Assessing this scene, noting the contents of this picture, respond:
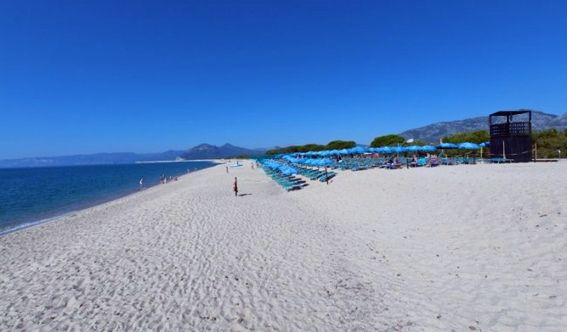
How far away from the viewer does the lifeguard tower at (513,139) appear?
21500mm

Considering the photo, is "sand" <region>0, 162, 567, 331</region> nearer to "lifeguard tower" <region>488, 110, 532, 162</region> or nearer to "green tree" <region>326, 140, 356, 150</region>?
"lifeguard tower" <region>488, 110, 532, 162</region>

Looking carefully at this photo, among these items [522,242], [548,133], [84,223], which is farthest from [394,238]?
[548,133]

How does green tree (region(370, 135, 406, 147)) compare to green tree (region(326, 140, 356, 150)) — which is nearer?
green tree (region(370, 135, 406, 147))

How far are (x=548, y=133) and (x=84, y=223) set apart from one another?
42571mm

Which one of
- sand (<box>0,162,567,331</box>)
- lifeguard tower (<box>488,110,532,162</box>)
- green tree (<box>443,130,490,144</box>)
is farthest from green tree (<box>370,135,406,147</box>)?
sand (<box>0,162,567,331</box>)

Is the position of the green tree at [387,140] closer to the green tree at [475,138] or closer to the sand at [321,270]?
the green tree at [475,138]

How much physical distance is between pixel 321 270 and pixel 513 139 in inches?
942

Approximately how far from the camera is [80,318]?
14.6 ft

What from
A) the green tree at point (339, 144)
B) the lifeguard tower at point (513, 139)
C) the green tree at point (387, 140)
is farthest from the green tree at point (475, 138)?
the green tree at point (339, 144)

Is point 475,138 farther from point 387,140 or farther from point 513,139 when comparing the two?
point 513,139

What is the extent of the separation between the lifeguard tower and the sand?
1567 cm

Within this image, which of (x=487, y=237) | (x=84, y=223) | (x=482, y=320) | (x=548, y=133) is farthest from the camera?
(x=548, y=133)

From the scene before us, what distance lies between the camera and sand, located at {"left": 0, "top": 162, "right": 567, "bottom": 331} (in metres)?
4.11

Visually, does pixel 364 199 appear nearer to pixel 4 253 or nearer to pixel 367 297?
pixel 367 297
